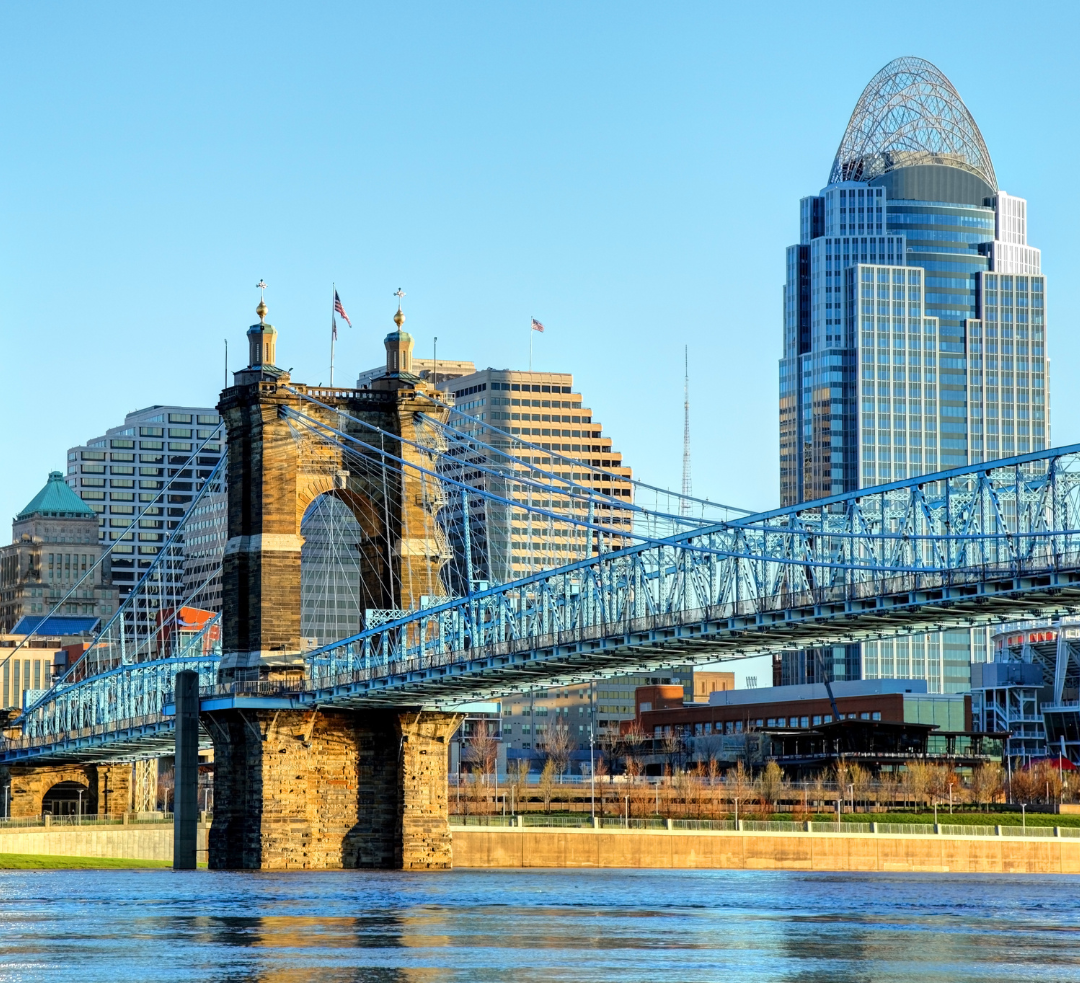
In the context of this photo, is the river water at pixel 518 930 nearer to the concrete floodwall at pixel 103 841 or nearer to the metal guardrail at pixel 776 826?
the concrete floodwall at pixel 103 841

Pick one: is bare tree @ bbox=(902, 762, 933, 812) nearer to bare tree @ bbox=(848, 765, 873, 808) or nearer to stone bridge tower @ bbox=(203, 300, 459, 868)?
bare tree @ bbox=(848, 765, 873, 808)

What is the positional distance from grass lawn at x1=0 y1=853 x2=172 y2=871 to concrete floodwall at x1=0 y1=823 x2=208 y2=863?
130 cm

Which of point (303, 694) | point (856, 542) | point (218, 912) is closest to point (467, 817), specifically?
point (303, 694)

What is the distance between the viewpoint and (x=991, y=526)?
302 ft

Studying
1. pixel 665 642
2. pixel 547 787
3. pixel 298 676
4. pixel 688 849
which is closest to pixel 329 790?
pixel 298 676

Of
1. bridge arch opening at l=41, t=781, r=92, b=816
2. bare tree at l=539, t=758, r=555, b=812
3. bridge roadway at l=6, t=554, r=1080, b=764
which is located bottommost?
bridge arch opening at l=41, t=781, r=92, b=816

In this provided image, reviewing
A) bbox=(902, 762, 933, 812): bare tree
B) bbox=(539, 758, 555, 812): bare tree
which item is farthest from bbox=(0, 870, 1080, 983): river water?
bbox=(902, 762, 933, 812): bare tree

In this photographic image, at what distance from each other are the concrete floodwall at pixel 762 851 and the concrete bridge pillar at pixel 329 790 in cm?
1150

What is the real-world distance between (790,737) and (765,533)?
106 meters

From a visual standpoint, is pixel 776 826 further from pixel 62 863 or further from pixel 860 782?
pixel 62 863

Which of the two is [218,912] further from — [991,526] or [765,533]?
[991,526]

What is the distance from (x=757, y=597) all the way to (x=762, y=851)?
41.5 m

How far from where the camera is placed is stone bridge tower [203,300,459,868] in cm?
10900

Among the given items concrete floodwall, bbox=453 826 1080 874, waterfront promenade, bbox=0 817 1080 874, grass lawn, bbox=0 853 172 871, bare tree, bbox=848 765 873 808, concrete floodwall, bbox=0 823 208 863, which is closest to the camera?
grass lawn, bbox=0 853 172 871
